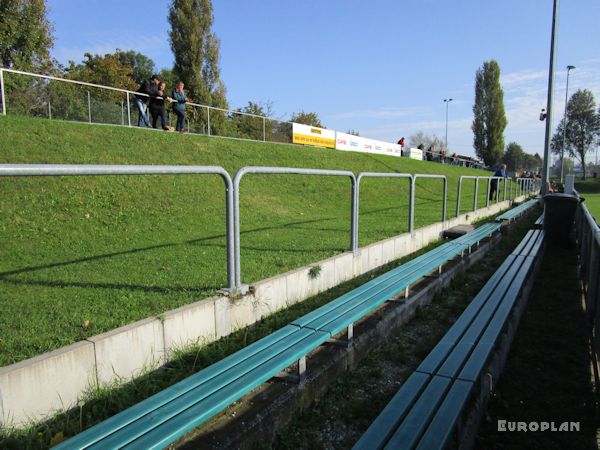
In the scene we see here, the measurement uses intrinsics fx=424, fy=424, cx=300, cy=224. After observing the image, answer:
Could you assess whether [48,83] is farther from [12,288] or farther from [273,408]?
[273,408]

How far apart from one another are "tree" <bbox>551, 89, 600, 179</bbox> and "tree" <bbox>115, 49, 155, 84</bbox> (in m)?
57.7

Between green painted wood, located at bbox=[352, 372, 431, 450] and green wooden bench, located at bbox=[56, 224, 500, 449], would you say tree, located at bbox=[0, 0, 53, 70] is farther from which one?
green painted wood, located at bbox=[352, 372, 431, 450]

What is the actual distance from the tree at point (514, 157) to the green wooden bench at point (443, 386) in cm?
9056

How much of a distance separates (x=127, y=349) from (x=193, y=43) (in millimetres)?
30271

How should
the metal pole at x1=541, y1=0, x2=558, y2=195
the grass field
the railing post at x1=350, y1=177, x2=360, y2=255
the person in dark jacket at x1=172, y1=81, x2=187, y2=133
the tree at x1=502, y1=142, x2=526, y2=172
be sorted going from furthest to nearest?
the tree at x1=502, y1=142, x2=526, y2=172 < the metal pole at x1=541, y1=0, x2=558, y2=195 < the person in dark jacket at x1=172, y1=81, x2=187, y2=133 < the railing post at x1=350, y1=177, x2=360, y2=255 < the grass field

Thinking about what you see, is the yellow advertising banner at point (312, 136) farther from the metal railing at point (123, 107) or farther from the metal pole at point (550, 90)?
the metal pole at point (550, 90)

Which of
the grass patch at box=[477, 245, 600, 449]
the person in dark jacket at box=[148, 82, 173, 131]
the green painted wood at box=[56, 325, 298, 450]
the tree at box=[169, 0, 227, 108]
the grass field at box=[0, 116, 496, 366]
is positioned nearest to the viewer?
the green painted wood at box=[56, 325, 298, 450]

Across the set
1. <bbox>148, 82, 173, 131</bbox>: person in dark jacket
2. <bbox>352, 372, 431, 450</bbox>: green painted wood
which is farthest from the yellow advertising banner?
<bbox>352, 372, 431, 450</bbox>: green painted wood

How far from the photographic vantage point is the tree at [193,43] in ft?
95.7

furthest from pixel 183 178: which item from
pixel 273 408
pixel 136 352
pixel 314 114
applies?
pixel 314 114

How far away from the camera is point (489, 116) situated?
61.4m

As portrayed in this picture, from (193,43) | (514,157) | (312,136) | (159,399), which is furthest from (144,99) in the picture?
(514,157)

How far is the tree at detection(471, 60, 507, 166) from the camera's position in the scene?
2397 inches

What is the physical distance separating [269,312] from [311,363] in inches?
37.3
